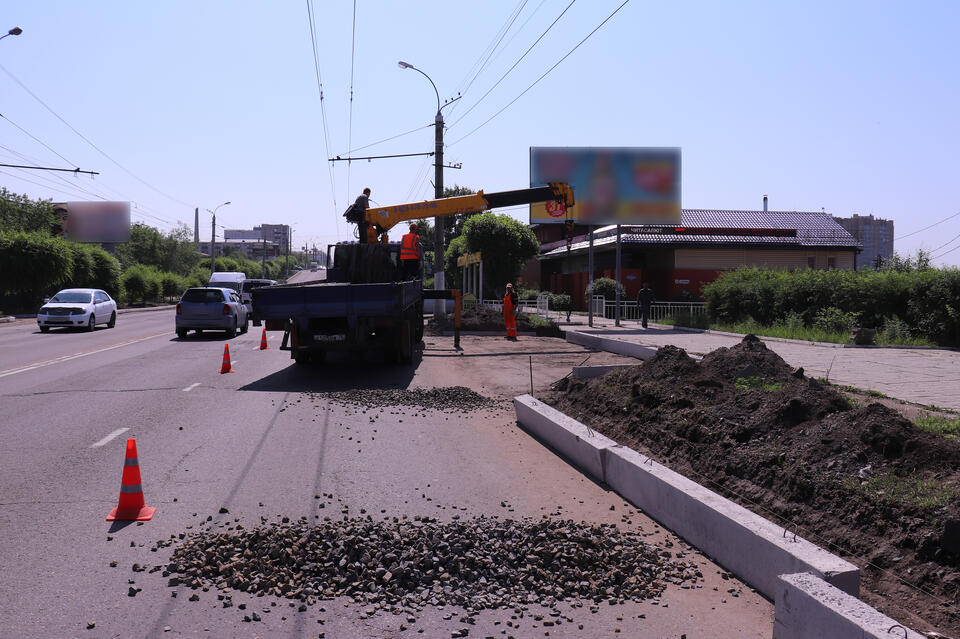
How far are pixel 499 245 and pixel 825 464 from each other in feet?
117

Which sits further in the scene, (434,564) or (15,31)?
(15,31)

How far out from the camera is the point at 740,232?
108 ft

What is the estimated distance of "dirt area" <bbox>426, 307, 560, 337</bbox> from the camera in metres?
24.2

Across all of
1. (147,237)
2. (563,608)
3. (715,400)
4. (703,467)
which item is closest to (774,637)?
(563,608)

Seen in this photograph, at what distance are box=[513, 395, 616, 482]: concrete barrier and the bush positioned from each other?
43.4 ft

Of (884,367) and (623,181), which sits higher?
(623,181)

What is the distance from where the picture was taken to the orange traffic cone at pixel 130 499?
5.11 metres

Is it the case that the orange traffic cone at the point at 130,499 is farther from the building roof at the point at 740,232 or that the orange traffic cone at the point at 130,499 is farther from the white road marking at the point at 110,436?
the building roof at the point at 740,232

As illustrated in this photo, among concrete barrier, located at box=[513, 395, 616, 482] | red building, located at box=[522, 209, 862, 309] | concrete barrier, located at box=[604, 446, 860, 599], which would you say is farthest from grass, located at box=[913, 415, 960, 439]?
red building, located at box=[522, 209, 862, 309]

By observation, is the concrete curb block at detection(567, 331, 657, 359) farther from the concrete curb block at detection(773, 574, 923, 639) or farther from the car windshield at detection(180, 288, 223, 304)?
the car windshield at detection(180, 288, 223, 304)

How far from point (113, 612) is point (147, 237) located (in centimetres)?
8997

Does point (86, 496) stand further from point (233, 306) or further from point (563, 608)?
point (233, 306)

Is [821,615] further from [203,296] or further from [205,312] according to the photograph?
[203,296]

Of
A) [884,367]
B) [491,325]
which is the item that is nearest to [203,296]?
[491,325]
